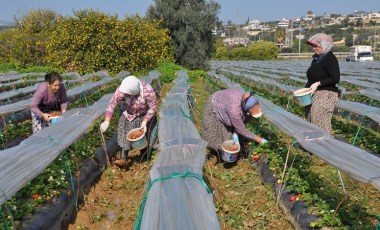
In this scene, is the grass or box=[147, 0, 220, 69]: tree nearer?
the grass

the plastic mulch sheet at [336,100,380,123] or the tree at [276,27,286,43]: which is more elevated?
the plastic mulch sheet at [336,100,380,123]

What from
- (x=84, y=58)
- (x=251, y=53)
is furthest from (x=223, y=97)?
(x=251, y=53)

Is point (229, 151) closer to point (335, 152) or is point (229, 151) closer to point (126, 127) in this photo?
point (126, 127)

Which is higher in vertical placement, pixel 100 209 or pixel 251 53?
pixel 100 209

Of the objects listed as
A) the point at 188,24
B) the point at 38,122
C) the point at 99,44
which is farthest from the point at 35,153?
the point at 188,24

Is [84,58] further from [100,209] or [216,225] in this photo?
[216,225]

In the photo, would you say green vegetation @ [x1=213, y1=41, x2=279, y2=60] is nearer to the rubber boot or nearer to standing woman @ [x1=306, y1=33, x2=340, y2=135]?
standing woman @ [x1=306, y1=33, x2=340, y2=135]

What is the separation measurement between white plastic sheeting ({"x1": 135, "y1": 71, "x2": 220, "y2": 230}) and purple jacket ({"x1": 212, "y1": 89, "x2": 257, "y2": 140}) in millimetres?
919

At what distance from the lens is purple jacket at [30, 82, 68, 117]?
234 inches

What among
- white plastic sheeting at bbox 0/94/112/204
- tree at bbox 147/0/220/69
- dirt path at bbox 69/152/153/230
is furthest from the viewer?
tree at bbox 147/0/220/69

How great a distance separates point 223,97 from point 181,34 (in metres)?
26.9

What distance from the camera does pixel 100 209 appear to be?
5.00 meters

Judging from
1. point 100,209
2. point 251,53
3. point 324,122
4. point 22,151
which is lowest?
point 251,53

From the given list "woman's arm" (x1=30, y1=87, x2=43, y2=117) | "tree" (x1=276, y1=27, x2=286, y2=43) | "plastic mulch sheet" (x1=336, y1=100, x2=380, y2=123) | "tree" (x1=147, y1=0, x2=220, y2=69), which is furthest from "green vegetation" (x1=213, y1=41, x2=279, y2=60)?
"woman's arm" (x1=30, y1=87, x2=43, y2=117)
